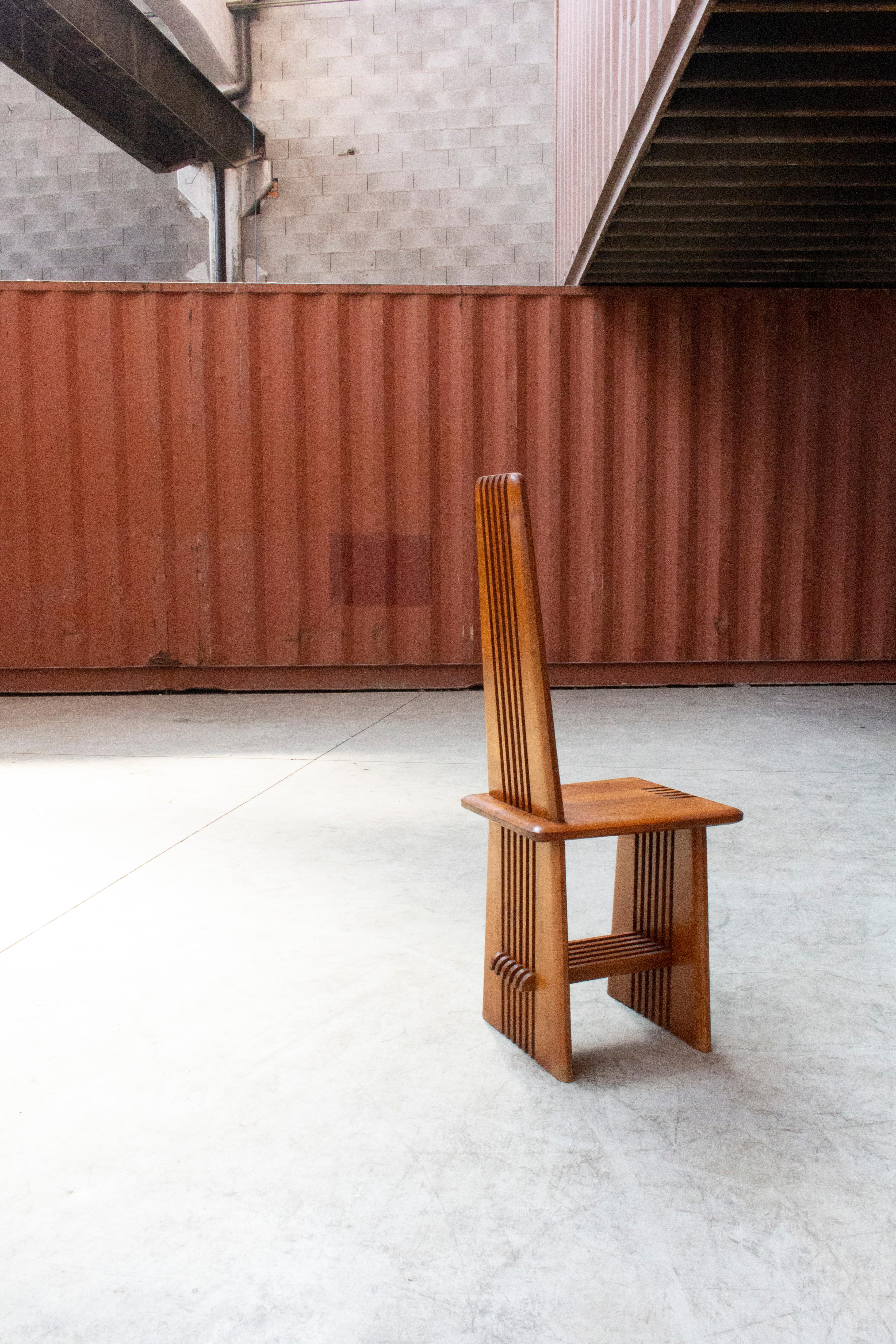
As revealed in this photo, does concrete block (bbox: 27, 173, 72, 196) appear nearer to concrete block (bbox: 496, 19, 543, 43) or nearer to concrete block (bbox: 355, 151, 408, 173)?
concrete block (bbox: 355, 151, 408, 173)

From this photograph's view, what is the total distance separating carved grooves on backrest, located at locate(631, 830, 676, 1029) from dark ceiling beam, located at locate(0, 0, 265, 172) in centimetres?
787

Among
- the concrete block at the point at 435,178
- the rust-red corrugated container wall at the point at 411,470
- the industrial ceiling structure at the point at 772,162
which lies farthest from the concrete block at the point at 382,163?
the industrial ceiling structure at the point at 772,162

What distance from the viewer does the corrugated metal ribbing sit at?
4.44 meters

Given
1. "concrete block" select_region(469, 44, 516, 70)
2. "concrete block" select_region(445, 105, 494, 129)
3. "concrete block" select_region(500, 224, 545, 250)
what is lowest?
"concrete block" select_region(500, 224, 545, 250)

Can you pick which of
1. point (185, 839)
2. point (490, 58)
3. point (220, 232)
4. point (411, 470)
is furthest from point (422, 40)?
point (185, 839)

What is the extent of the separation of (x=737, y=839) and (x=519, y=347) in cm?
512

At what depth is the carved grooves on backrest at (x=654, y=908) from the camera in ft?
6.94

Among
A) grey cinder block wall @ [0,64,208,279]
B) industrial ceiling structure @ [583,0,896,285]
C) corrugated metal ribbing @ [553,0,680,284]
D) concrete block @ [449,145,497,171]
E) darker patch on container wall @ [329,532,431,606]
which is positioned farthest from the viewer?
grey cinder block wall @ [0,64,208,279]

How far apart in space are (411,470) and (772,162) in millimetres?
3386

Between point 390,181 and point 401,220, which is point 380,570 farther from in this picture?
point 390,181

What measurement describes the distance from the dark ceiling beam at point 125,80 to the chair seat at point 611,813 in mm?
7732

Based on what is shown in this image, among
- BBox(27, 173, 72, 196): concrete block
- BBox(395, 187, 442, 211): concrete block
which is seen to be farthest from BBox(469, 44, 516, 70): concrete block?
BBox(27, 173, 72, 196): concrete block

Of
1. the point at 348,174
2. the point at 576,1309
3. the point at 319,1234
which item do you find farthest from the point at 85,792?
the point at 348,174

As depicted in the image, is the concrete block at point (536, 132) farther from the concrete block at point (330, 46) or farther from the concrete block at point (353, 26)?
the concrete block at point (330, 46)
